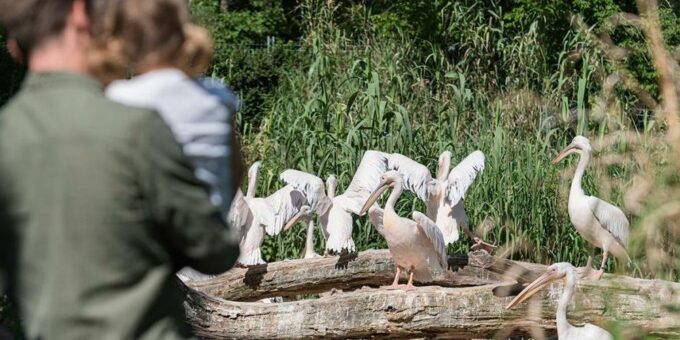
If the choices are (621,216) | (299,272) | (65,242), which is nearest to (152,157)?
(65,242)

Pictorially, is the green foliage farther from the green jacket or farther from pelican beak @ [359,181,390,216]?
the green jacket

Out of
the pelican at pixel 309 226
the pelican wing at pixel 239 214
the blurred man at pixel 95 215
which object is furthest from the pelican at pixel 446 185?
the blurred man at pixel 95 215

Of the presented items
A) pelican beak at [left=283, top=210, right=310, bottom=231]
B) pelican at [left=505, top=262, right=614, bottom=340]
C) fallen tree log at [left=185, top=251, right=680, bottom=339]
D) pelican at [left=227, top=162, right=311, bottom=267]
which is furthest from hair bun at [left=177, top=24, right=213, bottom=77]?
pelican beak at [left=283, top=210, right=310, bottom=231]

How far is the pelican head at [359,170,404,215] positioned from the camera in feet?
26.4

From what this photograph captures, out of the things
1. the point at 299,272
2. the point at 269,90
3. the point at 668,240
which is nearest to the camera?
the point at 668,240

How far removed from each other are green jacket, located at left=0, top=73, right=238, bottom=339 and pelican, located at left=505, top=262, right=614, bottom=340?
3791 millimetres

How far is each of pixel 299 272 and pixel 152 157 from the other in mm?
6008

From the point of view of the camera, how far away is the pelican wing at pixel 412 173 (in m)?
8.38

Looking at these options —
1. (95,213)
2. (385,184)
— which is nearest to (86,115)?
(95,213)

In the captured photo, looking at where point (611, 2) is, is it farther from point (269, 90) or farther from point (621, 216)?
point (621, 216)

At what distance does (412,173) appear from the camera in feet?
27.5

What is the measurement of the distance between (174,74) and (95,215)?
0.27 meters

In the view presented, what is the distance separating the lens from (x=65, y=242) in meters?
1.72

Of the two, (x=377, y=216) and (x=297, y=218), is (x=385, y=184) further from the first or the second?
(x=297, y=218)
